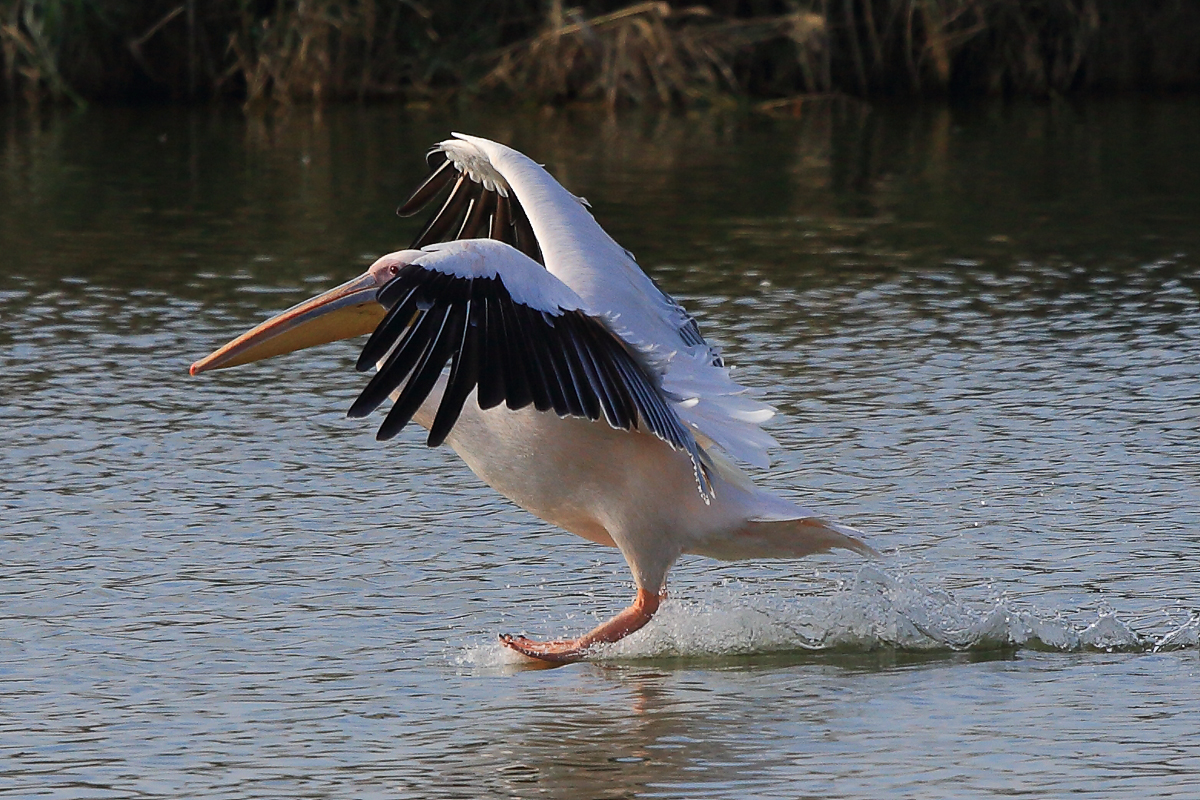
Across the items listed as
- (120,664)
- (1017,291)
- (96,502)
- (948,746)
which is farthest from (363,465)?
(1017,291)

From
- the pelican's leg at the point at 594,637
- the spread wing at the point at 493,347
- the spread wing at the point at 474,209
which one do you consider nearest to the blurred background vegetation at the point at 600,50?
the spread wing at the point at 474,209

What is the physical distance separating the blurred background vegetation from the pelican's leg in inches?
491

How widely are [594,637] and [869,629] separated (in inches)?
27.7

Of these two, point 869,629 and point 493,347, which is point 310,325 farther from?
point 869,629

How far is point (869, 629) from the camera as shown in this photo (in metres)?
4.98

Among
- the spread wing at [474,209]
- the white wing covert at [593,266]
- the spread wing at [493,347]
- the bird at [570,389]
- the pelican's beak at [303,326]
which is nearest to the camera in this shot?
the spread wing at [493,347]

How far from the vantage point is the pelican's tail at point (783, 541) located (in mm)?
4957

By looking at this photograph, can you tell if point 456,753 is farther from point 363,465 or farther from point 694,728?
point 363,465

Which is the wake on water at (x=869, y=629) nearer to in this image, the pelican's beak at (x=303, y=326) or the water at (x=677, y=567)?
the water at (x=677, y=567)

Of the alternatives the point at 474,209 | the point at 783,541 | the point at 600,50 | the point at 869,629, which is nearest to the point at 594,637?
the point at 783,541

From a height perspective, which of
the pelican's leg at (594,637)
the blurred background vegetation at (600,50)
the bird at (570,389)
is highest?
the blurred background vegetation at (600,50)

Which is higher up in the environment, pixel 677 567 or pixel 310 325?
pixel 310 325

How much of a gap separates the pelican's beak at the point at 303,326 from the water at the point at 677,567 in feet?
2.26

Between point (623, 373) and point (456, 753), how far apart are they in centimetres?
96
